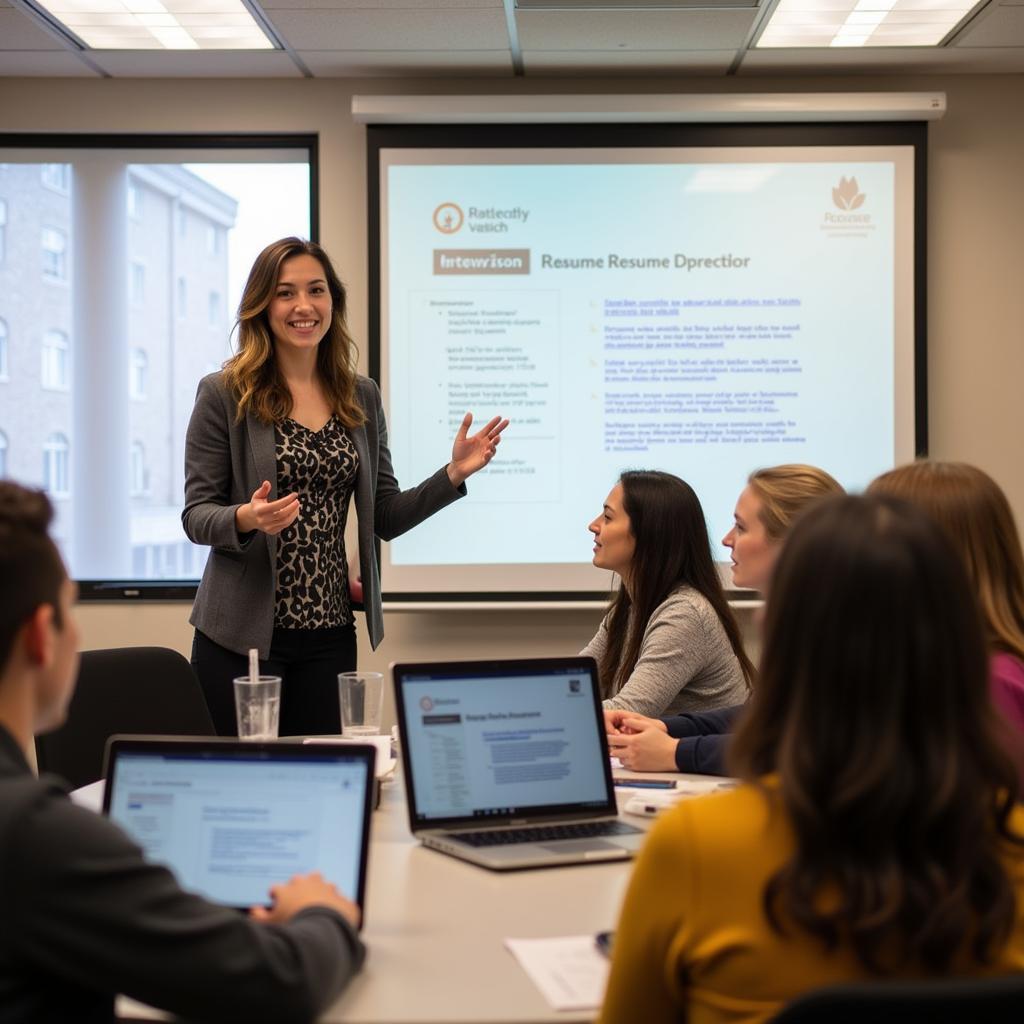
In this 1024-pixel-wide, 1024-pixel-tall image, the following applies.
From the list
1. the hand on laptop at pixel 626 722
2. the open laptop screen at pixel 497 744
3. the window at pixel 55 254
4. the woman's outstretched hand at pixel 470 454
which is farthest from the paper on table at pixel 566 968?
the window at pixel 55 254

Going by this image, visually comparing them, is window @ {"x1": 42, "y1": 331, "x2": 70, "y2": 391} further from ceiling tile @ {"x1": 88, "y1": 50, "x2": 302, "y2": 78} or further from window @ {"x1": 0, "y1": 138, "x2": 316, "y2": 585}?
ceiling tile @ {"x1": 88, "y1": 50, "x2": 302, "y2": 78}

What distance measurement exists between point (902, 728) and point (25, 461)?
4.17 metres

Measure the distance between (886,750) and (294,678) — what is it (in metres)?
2.07

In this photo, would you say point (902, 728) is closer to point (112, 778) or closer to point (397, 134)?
point (112, 778)

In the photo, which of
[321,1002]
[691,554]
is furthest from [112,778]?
[691,554]

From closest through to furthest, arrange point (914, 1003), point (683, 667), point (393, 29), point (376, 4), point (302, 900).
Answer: point (914, 1003)
point (302, 900)
point (683, 667)
point (376, 4)
point (393, 29)

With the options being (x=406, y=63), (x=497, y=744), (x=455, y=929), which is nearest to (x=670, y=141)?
(x=406, y=63)

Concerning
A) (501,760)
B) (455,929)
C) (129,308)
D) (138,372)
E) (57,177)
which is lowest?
(455,929)

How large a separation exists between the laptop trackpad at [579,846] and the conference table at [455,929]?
0.14 feet

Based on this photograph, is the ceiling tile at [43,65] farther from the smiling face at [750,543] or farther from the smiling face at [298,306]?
the smiling face at [750,543]

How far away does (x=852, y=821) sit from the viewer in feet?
3.28

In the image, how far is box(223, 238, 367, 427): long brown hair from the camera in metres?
2.90

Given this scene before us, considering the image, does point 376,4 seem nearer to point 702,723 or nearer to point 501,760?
point 702,723

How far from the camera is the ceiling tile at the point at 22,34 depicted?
3830mm
